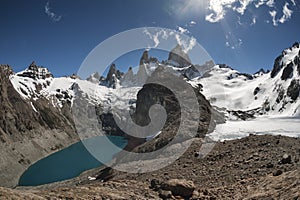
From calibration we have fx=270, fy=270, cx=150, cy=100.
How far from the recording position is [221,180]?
838 inches

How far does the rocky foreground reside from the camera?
14.4 m

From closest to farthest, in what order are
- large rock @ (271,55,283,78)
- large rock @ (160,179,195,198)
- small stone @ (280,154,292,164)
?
large rock @ (160,179,195,198)
small stone @ (280,154,292,164)
large rock @ (271,55,283,78)

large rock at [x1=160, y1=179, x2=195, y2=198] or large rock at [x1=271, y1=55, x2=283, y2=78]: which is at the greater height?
large rock at [x1=271, y1=55, x2=283, y2=78]

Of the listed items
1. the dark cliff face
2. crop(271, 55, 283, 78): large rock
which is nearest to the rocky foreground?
the dark cliff face

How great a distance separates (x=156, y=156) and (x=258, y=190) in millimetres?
19220

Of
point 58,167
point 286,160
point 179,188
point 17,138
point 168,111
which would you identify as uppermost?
point 17,138

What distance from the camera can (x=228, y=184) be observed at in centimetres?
2022

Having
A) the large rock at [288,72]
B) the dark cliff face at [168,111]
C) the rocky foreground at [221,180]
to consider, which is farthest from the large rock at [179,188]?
the large rock at [288,72]

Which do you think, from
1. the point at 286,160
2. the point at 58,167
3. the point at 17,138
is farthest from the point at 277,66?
the point at 286,160

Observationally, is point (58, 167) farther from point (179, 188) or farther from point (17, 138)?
point (179, 188)

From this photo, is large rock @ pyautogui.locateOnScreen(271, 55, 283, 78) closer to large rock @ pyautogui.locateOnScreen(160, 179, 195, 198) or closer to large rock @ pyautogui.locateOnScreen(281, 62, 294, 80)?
large rock @ pyautogui.locateOnScreen(281, 62, 294, 80)

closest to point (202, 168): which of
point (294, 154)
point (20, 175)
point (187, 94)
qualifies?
point (294, 154)

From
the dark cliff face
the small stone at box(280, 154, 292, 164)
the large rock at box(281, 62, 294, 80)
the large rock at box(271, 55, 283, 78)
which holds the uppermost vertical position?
the large rock at box(271, 55, 283, 78)

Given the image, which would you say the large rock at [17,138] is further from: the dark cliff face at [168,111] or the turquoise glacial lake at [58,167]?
the dark cliff face at [168,111]
